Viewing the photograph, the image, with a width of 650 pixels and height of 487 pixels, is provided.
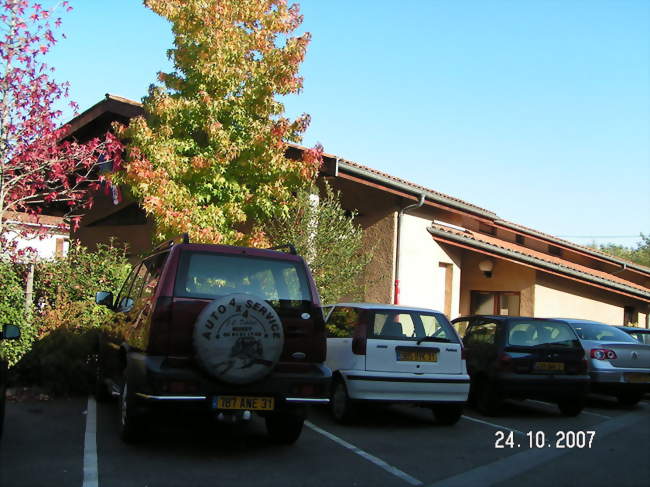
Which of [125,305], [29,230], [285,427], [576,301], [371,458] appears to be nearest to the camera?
[371,458]

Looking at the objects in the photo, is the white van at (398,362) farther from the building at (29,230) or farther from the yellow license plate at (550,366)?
the building at (29,230)

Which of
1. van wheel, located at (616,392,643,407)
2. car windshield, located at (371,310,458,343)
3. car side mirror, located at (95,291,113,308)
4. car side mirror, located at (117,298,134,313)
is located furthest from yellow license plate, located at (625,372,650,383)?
car side mirror, located at (95,291,113,308)

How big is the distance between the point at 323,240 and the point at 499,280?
8.12m

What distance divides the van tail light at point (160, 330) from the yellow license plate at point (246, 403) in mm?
656

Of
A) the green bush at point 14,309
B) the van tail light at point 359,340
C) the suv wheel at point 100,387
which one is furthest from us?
the green bush at point 14,309

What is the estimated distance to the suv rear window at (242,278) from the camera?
20.5 ft

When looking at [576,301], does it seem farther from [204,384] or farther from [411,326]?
[204,384]

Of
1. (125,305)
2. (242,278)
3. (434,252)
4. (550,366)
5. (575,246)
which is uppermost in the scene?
(575,246)

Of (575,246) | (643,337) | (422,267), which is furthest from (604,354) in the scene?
(575,246)

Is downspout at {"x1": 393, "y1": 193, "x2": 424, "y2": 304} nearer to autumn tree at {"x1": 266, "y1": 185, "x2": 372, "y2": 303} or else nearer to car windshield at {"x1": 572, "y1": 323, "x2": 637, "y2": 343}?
autumn tree at {"x1": 266, "y1": 185, "x2": 372, "y2": 303}

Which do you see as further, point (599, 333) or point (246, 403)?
point (599, 333)

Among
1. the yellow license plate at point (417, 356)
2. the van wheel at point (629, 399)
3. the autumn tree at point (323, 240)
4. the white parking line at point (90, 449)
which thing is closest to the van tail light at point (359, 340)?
the yellow license plate at point (417, 356)

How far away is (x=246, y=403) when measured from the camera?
609 cm

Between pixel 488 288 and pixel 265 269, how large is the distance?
14.1 meters
